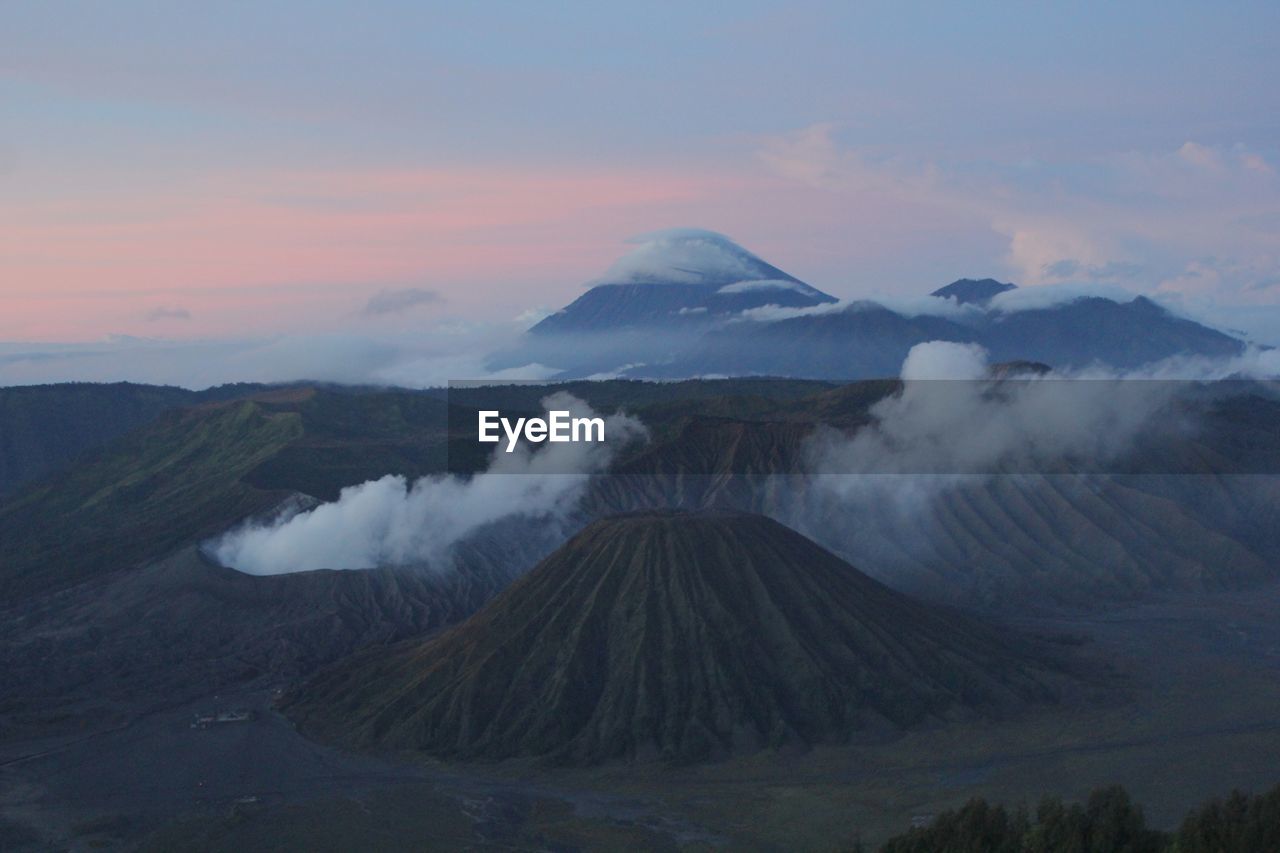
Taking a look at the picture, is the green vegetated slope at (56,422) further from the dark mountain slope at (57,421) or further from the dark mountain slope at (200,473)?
the dark mountain slope at (200,473)

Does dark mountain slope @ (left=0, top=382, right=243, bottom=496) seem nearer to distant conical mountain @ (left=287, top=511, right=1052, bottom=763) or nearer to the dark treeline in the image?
distant conical mountain @ (left=287, top=511, right=1052, bottom=763)

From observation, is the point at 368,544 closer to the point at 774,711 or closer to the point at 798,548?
the point at 798,548

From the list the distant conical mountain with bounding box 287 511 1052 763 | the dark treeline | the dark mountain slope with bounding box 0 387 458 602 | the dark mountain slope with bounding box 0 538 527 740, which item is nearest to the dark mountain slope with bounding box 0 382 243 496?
the dark mountain slope with bounding box 0 387 458 602

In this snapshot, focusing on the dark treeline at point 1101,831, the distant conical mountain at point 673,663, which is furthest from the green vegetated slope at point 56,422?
the dark treeline at point 1101,831

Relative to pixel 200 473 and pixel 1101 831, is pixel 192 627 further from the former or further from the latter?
pixel 1101 831

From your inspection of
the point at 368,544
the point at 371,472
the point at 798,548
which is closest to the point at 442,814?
the point at 798,548
